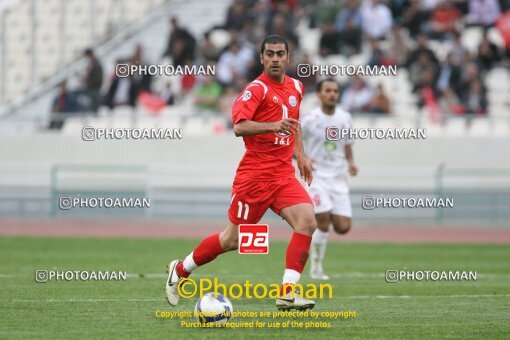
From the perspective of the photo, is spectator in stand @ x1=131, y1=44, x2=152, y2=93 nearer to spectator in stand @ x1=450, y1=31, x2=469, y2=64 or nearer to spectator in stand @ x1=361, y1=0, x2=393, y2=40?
spectator in stand @ x1=361, y1=0, x2=393, y2=40

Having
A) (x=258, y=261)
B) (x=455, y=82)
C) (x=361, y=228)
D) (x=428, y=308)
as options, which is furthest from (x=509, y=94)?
(x=428, y=308)

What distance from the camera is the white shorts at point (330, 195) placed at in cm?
1538

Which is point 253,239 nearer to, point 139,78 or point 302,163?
point 302,163

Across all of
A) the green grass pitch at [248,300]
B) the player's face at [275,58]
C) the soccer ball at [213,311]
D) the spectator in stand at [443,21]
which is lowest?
the green grass pitch at [248,300]

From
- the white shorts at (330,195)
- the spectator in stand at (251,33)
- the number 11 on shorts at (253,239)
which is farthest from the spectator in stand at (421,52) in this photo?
the number 11 on shorts at (253,239)

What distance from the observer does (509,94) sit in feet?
84.7

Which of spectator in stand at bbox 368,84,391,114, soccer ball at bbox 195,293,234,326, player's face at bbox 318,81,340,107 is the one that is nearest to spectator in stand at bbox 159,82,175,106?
spectator in stand at bbox 368,84,391,114

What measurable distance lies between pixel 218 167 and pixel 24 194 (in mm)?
4439

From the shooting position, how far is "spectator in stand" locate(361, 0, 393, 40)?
26547 millimetres

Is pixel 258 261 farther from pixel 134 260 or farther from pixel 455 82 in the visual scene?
pixel 455 82

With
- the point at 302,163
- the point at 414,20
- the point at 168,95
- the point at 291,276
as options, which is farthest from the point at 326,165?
the point at 414,20

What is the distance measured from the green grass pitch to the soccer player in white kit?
2.40ft

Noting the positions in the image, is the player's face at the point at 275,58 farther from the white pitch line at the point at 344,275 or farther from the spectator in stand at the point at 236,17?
the spectator in stand at the point at 236,17

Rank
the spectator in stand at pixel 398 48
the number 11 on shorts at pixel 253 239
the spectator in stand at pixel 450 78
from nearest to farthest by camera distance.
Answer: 1. the number 11 on shorts at pixel 253 239
2. the spectator in stand at pixel 450 78
3. the spectator in stand at pixel 398 48
